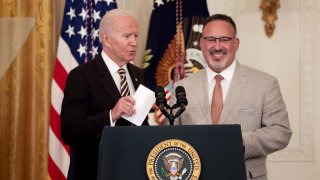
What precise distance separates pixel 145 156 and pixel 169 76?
2.47m

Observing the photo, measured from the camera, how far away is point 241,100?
2.64 meters

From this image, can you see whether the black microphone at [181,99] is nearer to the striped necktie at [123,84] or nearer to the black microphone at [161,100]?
the black microphone at [161,100]

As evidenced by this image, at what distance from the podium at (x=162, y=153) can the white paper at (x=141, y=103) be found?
0.58m

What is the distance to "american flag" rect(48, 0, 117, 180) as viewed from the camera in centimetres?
392

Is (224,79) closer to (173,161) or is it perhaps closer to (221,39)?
(221,39)

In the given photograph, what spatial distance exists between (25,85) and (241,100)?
6.77 ft

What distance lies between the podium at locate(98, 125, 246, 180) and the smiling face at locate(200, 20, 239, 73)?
3.01 feet

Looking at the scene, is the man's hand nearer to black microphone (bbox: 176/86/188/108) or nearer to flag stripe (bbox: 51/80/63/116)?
black microphone (bbox: 176/86/188/108)

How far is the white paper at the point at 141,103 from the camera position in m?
2.44

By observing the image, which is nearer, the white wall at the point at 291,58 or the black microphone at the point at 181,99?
the black microphone at the point at 181,99

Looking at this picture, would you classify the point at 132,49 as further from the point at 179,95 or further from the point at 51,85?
the point at 51,85

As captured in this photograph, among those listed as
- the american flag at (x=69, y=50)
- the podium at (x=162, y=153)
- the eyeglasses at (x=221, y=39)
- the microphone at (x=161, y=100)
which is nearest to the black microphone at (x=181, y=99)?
the microphone at (x=161, y=100)

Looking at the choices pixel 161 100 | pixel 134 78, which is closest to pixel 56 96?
pixel 134 78

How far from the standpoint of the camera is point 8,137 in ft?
13.1
